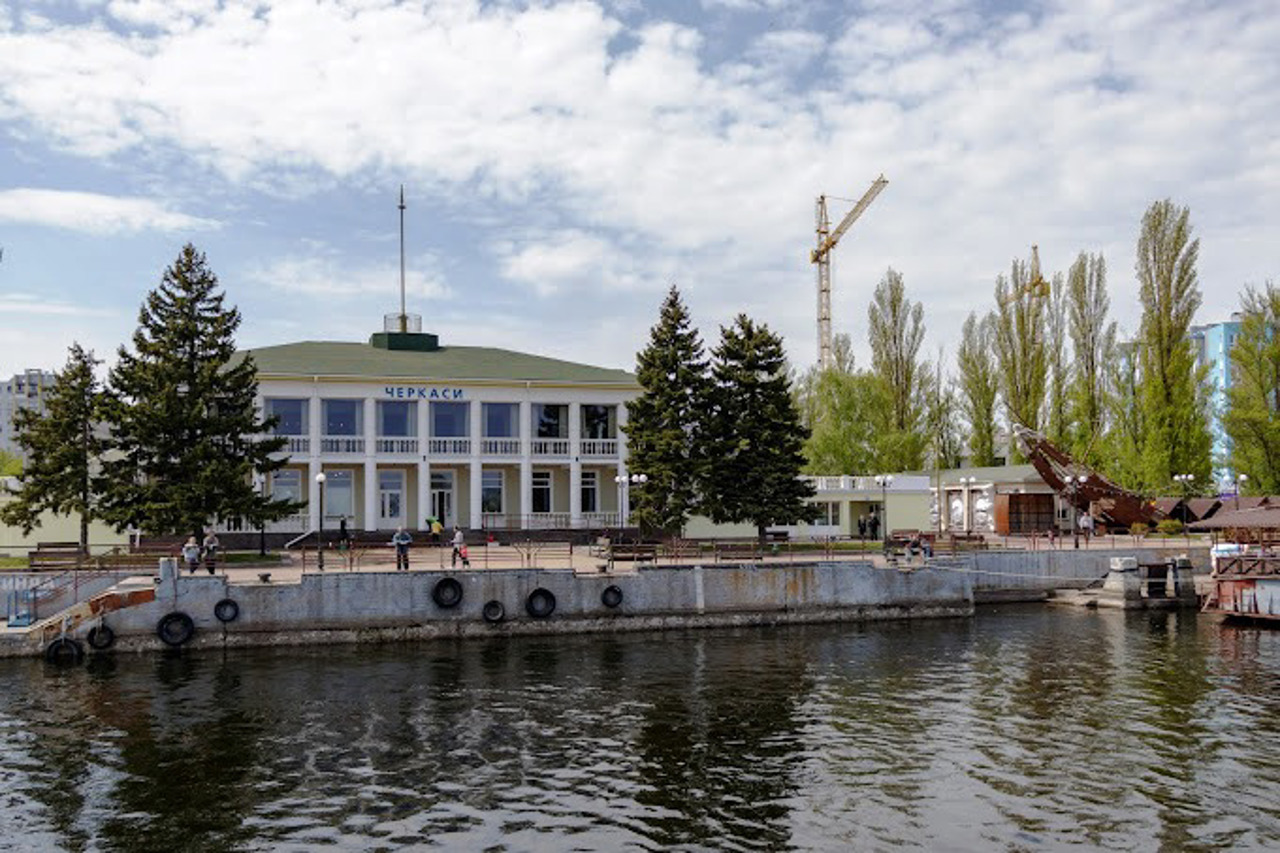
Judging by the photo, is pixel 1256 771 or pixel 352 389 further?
pixel 352 389

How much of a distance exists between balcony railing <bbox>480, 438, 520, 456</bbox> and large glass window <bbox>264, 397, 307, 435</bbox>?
9.19 meters

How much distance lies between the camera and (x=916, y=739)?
22.2m

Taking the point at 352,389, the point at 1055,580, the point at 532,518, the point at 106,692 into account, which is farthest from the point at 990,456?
the point at 106,692

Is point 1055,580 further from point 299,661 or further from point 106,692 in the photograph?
point 106,692

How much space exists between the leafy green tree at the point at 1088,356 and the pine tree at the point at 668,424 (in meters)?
36.5

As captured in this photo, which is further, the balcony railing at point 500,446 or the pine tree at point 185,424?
the balcony railing at point 500,446

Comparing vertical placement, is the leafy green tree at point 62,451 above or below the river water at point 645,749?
above

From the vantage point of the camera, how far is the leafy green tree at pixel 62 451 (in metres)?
44.3

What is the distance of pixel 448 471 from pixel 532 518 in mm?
5351

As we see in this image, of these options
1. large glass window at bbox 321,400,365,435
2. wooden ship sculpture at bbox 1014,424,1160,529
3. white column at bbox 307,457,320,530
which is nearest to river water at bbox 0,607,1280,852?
white column at bbox 307,457,320,530

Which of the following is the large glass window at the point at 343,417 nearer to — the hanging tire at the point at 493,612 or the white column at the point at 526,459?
the white column at the point at 526,459

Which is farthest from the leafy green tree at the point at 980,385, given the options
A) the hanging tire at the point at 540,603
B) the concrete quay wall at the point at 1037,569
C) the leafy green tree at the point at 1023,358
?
the hanging tire at the point at 540,603

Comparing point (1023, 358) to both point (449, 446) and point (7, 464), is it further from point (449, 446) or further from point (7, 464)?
point (7, 464)

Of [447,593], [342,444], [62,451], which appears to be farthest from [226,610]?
[342,444]
